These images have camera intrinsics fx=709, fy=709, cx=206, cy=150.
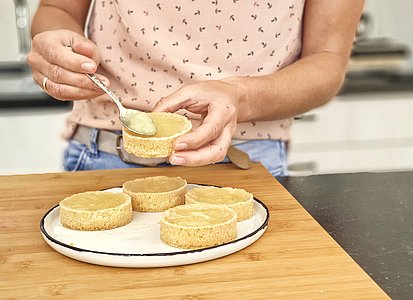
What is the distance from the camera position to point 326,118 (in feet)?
8.63

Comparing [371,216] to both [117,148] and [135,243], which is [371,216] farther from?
[117,148]

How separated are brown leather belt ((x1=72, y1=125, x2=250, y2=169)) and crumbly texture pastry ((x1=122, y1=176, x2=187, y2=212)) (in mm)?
188

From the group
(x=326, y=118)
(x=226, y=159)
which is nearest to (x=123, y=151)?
(x=226, y=159)

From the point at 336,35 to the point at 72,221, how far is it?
27.8 inches

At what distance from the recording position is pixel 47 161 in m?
2.47

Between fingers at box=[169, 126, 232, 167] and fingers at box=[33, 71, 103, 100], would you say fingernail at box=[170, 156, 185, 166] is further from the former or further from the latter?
fingers at box=[33, 71, 103, 100]

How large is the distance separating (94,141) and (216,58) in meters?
0.30

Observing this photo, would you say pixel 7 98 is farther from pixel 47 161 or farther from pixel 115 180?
pixel 115 180

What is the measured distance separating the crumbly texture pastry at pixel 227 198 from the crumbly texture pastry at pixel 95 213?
0.11m

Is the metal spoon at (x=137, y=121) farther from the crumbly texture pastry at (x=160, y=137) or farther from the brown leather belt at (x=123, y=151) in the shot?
the brown leather belt at (x=123, y=151)

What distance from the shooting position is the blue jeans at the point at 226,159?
1.43 m

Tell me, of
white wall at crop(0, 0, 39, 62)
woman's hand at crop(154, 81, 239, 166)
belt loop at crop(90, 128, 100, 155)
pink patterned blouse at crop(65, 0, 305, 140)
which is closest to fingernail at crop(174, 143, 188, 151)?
woman's hand at crop(154, 81, 239, 166)

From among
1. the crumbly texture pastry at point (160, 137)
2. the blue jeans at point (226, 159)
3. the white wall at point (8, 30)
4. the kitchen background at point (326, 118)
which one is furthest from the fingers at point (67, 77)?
the white wall at point (8, 30)

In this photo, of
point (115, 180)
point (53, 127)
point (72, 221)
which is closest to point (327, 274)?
point (72, 221)
